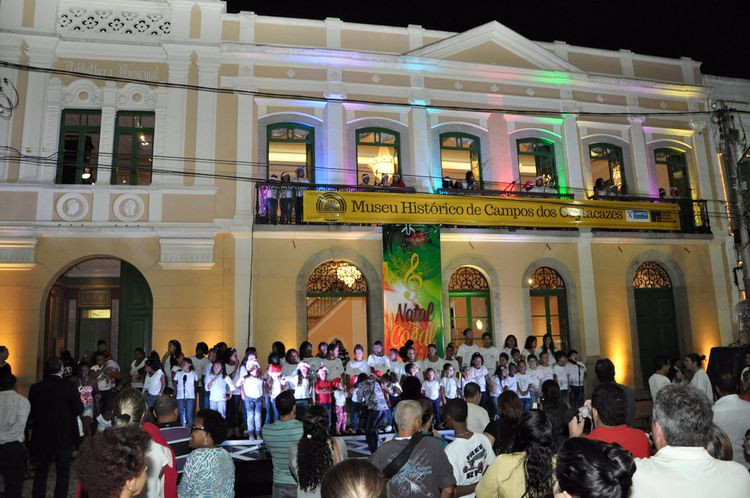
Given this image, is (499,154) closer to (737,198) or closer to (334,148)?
(334,148)

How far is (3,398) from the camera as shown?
6871mm

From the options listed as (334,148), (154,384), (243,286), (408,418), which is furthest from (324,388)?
(408,418)

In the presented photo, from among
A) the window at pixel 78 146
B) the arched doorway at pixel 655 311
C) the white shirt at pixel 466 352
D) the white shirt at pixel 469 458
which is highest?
the window at pixel 78 146

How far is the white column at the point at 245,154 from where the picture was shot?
48.8 ft

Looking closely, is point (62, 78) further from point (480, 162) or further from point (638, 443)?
point (638, 443)

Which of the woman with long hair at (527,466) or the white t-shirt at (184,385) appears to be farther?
the white t-shirt at (184,385)

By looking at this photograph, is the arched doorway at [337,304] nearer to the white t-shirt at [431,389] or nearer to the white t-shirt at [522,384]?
the white t-shirt at [431,389]

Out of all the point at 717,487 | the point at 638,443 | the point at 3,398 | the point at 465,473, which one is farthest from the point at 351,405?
the point at 717,487

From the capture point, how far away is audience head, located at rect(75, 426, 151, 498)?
283 centimetres

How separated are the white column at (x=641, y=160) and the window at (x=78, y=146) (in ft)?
51.0

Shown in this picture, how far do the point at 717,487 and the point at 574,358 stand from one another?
11748 mm

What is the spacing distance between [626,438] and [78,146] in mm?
14383

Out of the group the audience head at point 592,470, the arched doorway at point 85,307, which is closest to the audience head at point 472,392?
the audience head at point 592,470

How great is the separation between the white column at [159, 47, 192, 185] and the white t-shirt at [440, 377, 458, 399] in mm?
7890
